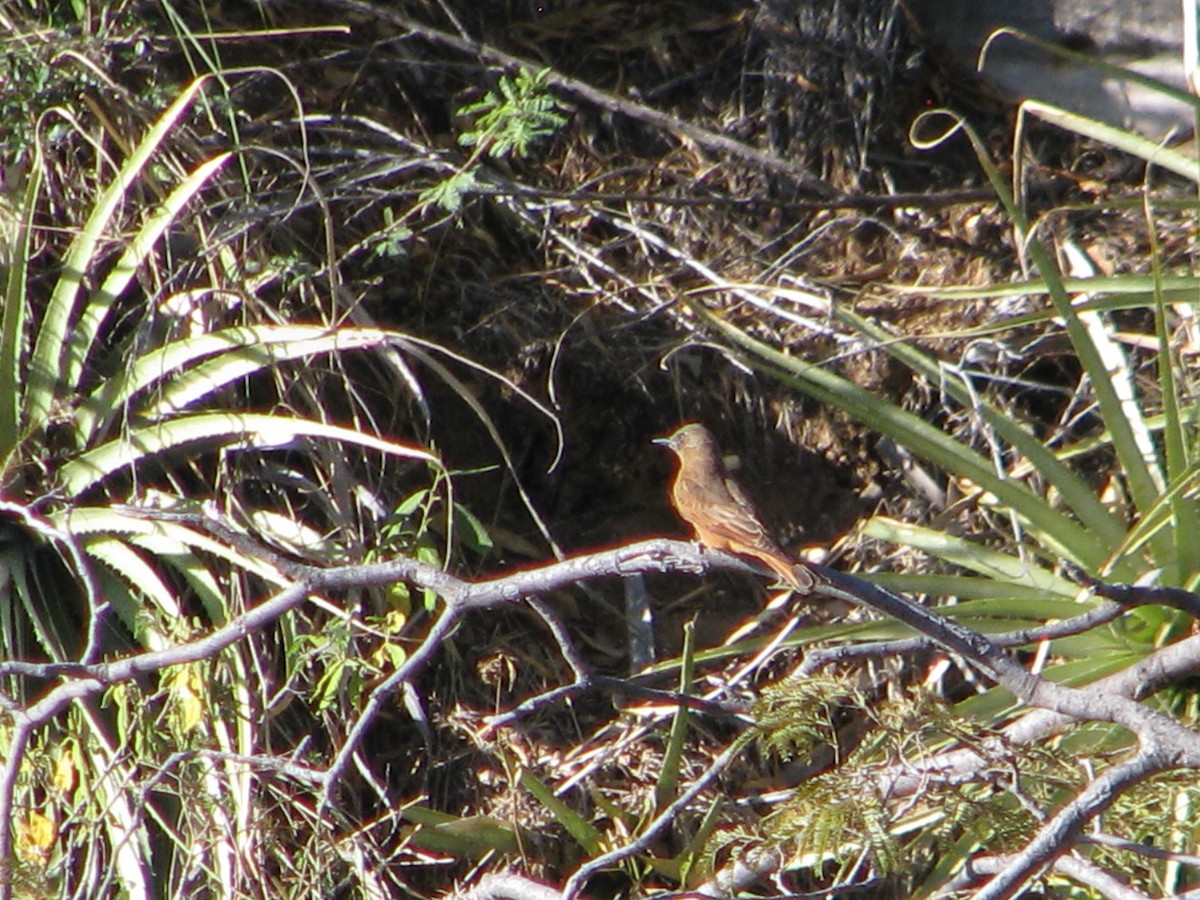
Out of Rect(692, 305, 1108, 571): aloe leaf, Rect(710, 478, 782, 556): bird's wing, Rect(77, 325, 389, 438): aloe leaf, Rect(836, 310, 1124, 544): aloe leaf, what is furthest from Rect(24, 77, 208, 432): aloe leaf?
Rect(836, 310, 1124, 544): aloe leaf

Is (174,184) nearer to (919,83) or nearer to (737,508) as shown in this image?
(737,508)

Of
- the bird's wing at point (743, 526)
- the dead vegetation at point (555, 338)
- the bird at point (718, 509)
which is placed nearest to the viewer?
the bird at point (718, 509)

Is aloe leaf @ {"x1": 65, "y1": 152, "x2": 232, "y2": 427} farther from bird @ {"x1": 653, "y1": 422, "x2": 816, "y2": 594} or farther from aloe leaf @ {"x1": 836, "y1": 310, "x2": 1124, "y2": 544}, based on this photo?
aloe leaf @ {"x1": 836, "y1": 310, "x2": 1124, "y2": 544}

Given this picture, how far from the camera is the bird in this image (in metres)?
4.29

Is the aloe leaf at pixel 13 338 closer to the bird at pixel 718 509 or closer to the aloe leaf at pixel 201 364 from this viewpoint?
the aloe leaf at pixel 201 364

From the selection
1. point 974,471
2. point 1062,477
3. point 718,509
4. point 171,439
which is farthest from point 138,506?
point 1062,477

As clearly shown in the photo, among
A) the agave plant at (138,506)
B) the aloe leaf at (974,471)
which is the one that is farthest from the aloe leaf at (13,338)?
the aloe leaf at (974,471)

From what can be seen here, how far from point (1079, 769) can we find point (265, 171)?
3.16 metres

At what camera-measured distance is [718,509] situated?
4.73m

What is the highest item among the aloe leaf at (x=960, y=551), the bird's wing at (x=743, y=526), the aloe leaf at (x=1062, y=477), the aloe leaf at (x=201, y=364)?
the aloe leaf at (x=201, y=364)

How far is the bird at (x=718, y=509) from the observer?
4.29m

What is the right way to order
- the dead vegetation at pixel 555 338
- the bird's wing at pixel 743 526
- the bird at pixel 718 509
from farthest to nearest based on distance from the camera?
the dead vegetation at pixel 555 338 → the bird's wing at pixel 743 526 → the bird at pixel 718 509

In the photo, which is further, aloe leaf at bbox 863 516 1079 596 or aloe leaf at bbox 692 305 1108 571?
aloe leaf at bbox 863 516 1079 596

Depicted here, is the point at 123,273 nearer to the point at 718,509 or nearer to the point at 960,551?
the point at 718,509
